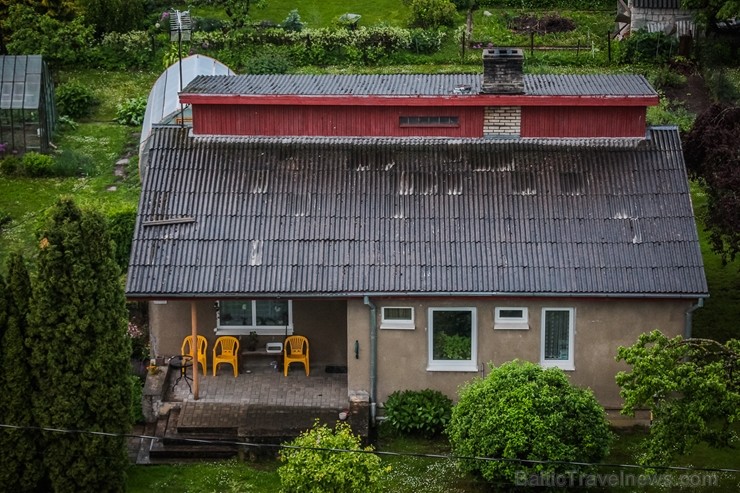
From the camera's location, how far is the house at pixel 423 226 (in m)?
24.9

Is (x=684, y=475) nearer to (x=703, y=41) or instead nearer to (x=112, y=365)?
(x=112, y=365)

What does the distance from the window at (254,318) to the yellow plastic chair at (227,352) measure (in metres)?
0.22

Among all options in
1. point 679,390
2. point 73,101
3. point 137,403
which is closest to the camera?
point 679,390

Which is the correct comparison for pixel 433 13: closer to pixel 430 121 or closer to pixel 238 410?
pixel 430 121

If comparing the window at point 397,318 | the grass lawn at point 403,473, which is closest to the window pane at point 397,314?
the window at point 397,318

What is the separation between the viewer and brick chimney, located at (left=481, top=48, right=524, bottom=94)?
27203mm

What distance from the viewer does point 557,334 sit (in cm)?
2534

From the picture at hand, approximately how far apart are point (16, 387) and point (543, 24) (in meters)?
31.0

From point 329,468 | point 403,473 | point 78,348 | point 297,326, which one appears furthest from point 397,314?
point 78,348

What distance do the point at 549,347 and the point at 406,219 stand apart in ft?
12.6

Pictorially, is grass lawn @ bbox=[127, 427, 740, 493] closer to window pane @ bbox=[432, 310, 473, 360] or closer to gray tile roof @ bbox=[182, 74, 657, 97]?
window pane @ bbox=[432, 310, 473, 360]

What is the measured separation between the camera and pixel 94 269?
22.0m

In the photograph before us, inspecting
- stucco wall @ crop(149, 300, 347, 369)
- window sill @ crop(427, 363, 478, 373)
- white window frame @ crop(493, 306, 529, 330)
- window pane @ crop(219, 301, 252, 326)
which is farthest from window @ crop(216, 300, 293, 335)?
white window frame @ crop(493, 306, 529, 330)

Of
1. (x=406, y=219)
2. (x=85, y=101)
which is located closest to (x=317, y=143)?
(x=406, y=219)
